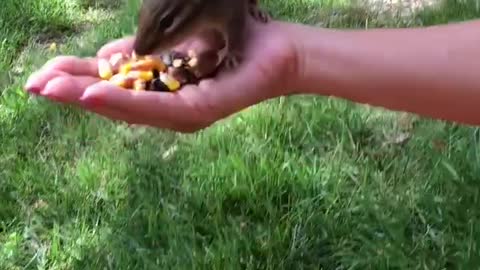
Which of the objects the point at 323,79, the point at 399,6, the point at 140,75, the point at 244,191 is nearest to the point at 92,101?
the point at 140,75

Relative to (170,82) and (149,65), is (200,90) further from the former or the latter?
(149,65)

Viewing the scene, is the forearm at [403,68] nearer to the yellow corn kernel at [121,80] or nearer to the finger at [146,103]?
the finger at [146,103]

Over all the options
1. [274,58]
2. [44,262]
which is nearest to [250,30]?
[274,58]

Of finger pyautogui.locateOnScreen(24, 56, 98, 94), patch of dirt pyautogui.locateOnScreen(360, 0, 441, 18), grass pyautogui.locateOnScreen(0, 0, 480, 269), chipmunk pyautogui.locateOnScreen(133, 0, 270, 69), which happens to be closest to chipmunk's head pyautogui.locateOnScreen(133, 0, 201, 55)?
chipmunk pyautogui.locateOnScreen(133, 0, 270, 69)

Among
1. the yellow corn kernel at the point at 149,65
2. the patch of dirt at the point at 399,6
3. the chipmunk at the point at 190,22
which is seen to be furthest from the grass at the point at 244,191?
the patch of dirt at the point at 399,6

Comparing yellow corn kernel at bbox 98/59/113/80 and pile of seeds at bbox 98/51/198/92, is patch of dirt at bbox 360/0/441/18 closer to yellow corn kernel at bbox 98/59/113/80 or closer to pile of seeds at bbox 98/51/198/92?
pile of seeds at bbox 98/51/198/92

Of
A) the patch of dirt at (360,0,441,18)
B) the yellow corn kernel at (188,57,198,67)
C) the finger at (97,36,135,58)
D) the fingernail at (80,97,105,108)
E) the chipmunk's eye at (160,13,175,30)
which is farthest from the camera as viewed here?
the patch of dirt at (360,0,441,18)
